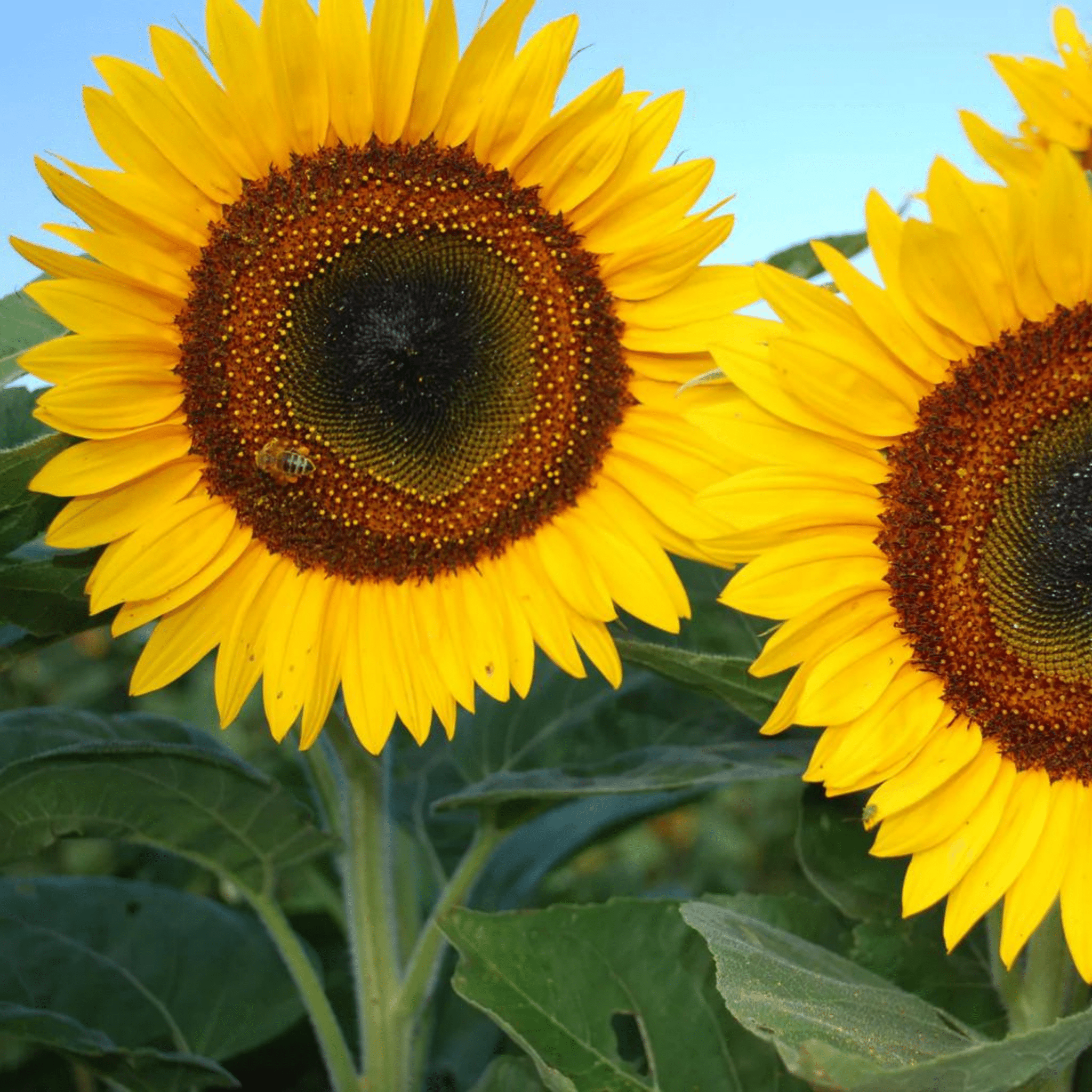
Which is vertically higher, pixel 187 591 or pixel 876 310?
pixel 876 310

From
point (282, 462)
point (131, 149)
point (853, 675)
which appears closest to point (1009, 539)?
point (853, 675)

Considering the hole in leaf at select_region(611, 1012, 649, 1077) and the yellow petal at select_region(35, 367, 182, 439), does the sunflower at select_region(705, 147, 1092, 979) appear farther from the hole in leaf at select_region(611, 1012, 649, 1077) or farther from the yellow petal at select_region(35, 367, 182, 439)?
the yellow petal at select_region(35, 367, 182, 439)

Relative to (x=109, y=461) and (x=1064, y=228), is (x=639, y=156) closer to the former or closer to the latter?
(x=1064, y=228)

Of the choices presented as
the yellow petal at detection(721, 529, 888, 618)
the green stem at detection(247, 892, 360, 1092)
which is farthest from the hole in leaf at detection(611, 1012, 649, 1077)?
the yellow petal at detection(721, 529, 888, 618)

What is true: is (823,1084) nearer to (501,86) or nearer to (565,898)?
(501,86)

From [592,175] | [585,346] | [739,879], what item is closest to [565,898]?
[739,879]

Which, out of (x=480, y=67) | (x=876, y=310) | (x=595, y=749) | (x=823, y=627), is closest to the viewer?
(x=876, y=310)

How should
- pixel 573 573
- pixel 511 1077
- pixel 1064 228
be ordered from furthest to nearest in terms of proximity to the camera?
pixel 511 1077
pixel 573 573
pixel 1064 228
